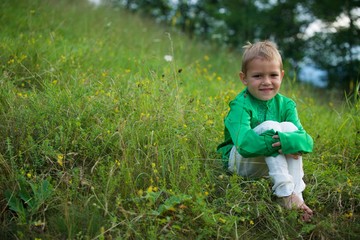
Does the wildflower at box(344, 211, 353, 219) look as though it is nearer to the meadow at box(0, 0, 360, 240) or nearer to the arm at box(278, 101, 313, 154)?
the meadow at box(0, 0, 360, 240)

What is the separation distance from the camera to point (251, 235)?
254 cm

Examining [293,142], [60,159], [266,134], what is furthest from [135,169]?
[293,142]

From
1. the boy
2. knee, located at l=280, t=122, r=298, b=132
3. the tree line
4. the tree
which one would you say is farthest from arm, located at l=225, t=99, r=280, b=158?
the tree

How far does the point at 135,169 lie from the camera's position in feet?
8.93

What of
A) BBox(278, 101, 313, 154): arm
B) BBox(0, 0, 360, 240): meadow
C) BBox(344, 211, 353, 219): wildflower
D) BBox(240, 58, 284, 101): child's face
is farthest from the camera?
BBox(240, 58, 284, 101): child's face

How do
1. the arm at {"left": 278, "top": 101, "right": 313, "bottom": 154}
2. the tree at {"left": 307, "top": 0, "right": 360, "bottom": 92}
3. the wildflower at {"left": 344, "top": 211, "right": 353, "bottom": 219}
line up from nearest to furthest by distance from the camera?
the arm at {"left": 278, "top": 101, "right": 313, "bottom": 154} → the wildflower at {"left": 344, "top": 211, "right": 353, "bottom": 219} → the tree at {"left": 307, "top": 0, "right": 360, "bottom": 92}

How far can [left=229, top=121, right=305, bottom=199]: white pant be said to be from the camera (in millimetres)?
2609

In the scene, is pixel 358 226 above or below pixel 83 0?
below

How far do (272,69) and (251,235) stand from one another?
3.49 ft

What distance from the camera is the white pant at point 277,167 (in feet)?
8.56

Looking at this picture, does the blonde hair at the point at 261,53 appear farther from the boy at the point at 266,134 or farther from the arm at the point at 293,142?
the arm at the point at 293,142

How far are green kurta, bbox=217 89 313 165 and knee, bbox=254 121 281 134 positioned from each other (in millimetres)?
45

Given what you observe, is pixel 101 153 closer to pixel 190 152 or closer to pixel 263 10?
pixel 190 152

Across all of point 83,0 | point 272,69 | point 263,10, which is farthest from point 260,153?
point 263,10
